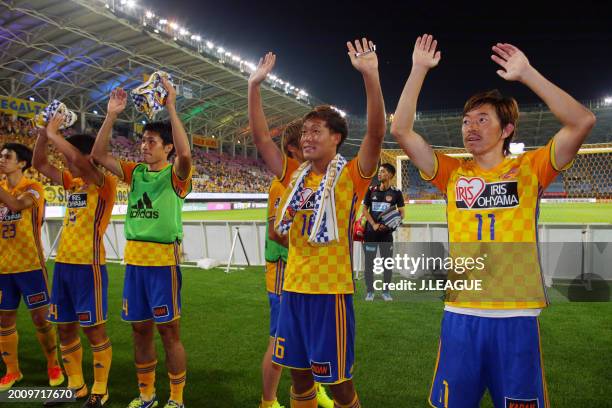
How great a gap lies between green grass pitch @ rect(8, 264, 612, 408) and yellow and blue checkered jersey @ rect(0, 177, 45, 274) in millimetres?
1197

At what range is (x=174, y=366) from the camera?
368 cm

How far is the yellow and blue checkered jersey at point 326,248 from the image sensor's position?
254cm

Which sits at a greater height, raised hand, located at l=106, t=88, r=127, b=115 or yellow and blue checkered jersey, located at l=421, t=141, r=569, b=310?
raised hand, located at l=106, t=88, r=127, b=115

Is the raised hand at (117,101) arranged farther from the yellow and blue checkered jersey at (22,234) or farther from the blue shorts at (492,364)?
the blue shorts at (492,364)

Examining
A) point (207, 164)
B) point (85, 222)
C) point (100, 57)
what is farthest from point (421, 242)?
point (207, 164)

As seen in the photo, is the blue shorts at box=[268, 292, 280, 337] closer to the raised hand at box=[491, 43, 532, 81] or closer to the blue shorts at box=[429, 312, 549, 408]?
the blue shorts at box=[429, 312, 549, 408]

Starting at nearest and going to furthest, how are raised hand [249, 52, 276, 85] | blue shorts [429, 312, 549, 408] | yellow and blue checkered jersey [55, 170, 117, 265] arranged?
blue shorts [429, 312, 549, 408] → raised hand [249, 52, 276, 85] → yellow and blue checkered jersey [55, 170, 117, 265]

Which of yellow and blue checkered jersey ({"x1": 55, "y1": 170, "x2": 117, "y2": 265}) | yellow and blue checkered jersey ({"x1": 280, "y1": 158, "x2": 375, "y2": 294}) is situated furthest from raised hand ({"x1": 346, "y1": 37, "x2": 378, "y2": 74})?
yellow and blue checkered jersey ({"x1": 55, "y1": 170, "x2": 117, "y2": 265})

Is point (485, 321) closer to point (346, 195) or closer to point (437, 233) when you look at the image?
point (346, 195)

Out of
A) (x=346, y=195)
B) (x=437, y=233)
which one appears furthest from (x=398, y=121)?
(x=437, y=233)

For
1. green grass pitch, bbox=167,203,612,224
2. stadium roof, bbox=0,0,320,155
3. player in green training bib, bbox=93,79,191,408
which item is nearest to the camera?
player in green training bib, bbox=93,79,191,408

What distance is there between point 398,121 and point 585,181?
3664 centimetres

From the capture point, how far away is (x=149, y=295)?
3.59 metres

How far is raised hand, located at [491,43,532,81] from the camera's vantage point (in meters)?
2.19
